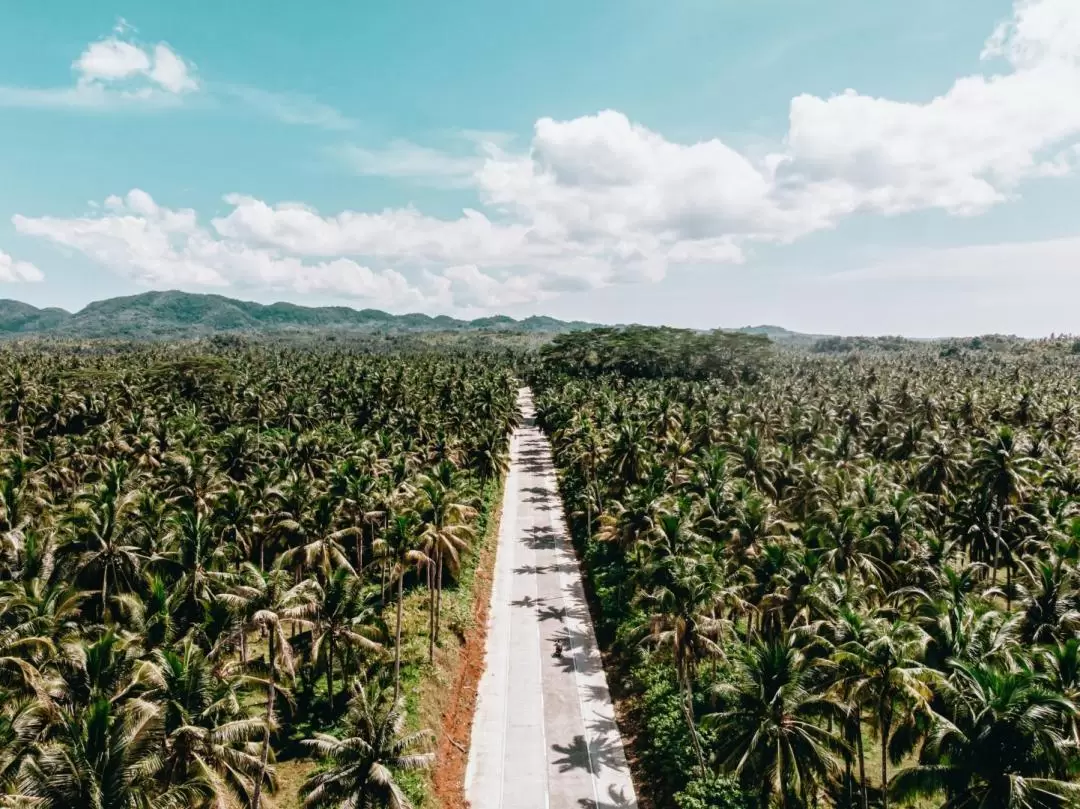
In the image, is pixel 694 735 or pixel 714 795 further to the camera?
pixel 694 735

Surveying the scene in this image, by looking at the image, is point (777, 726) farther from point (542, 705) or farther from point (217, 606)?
point (217, 606)

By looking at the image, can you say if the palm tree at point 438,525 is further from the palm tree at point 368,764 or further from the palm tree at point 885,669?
the palm tree at point 885,669

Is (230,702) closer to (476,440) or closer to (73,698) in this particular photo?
(73,698)

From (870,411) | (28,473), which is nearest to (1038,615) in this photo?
(870,411)

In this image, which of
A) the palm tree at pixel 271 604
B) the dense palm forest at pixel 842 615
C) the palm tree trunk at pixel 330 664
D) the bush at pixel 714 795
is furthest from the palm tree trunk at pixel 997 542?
the palm tree at pixel 271 604

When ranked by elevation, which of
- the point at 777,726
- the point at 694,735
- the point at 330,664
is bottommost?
→ the point at 694,735

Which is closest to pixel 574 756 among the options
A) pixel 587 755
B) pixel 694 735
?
pixel 587 755

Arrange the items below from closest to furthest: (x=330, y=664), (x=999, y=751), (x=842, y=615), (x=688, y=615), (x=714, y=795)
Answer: (x=999, y=751)
(x=842, y=615)
(x=714, y=795)
(x=688, y=615)
(x=330, y=664)
